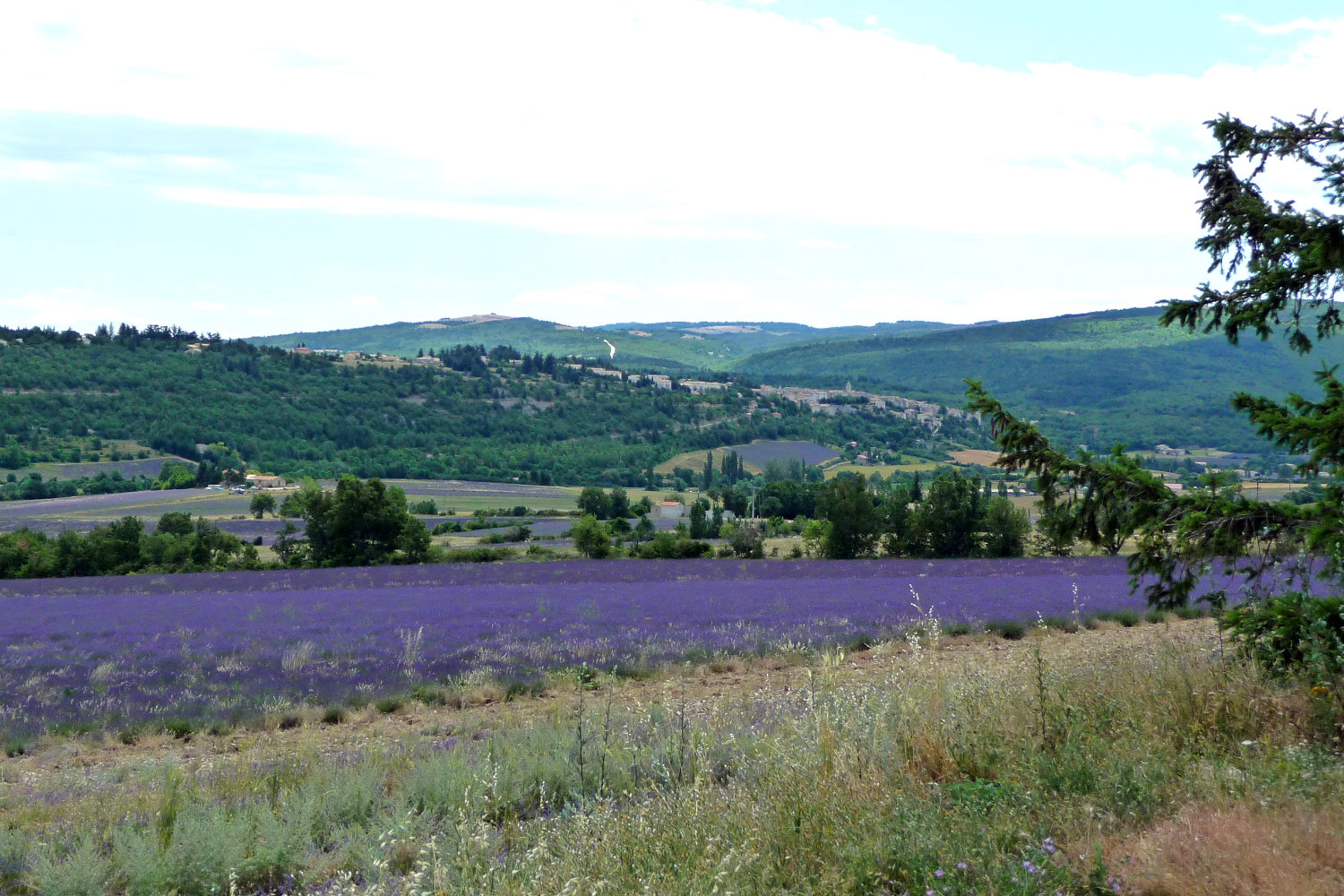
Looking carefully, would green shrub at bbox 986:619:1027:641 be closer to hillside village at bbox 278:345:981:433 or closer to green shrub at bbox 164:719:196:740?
green shrub at bbox 164:719:196:740

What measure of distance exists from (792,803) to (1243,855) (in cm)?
167

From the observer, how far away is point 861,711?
517 centimetres

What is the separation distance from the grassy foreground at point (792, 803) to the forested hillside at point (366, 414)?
11059 centimetres

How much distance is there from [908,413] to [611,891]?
176 m

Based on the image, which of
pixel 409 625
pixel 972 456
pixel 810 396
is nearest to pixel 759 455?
pixel 972 456

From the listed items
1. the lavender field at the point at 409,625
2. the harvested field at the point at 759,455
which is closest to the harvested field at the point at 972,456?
the harvested field at the point at 759,455

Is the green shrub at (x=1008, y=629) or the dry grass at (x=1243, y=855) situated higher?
the dry grass at (x=1243, y=855)

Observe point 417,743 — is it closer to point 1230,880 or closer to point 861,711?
point 861,711

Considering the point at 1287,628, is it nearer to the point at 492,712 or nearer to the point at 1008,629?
the point at 492,712

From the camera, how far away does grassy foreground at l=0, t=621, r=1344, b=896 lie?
129 inches

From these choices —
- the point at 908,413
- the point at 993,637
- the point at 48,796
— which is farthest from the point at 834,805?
the point at 908,413

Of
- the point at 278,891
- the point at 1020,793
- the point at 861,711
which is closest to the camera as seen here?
the point at 1020,793

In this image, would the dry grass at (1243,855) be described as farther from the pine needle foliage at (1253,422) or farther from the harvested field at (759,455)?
the harvested field at (759,455)

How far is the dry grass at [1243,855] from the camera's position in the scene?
292 centimetres
